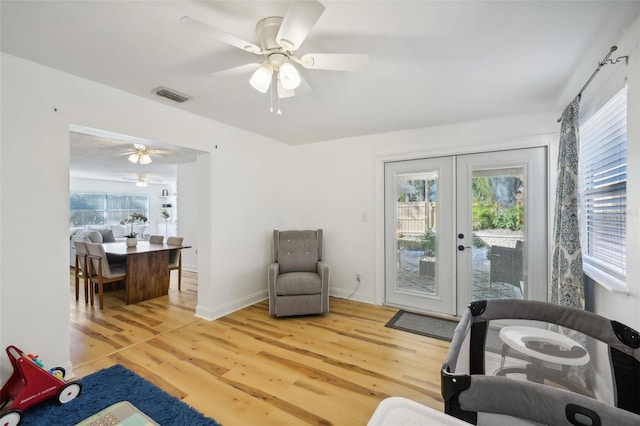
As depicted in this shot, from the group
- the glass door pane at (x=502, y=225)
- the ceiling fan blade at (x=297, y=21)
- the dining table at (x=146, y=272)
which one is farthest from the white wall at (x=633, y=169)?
the dining table at (x=146, y=272)

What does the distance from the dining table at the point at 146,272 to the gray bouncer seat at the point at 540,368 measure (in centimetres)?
425

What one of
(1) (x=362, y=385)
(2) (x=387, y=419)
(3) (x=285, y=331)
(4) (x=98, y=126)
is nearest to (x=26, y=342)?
(4) (x=98, y=126)

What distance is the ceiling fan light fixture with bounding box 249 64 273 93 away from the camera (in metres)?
1.66

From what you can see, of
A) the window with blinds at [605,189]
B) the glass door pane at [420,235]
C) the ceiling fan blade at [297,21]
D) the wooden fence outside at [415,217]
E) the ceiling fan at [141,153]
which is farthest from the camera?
the ceiling fan at [141,153]

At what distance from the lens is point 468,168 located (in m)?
3.33

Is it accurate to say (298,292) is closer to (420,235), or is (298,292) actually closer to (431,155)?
(420,235)

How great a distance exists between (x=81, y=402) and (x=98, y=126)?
6.83ft

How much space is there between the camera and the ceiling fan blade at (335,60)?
1547 mm

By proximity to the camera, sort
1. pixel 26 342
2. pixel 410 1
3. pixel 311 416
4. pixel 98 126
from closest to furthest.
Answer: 1. pixel 410 1
2. pixel 311 416
3. pixel 26 342
4. pixel 98 126

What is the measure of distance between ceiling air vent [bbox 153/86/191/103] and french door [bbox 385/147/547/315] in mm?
2575

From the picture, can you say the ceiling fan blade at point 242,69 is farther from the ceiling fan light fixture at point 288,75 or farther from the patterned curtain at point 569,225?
the patterned curtain at point 569,225

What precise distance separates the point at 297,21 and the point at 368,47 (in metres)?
0.69

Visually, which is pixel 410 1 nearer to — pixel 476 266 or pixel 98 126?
pixel 98 126

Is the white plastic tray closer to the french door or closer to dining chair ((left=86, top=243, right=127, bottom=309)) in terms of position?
the french door
